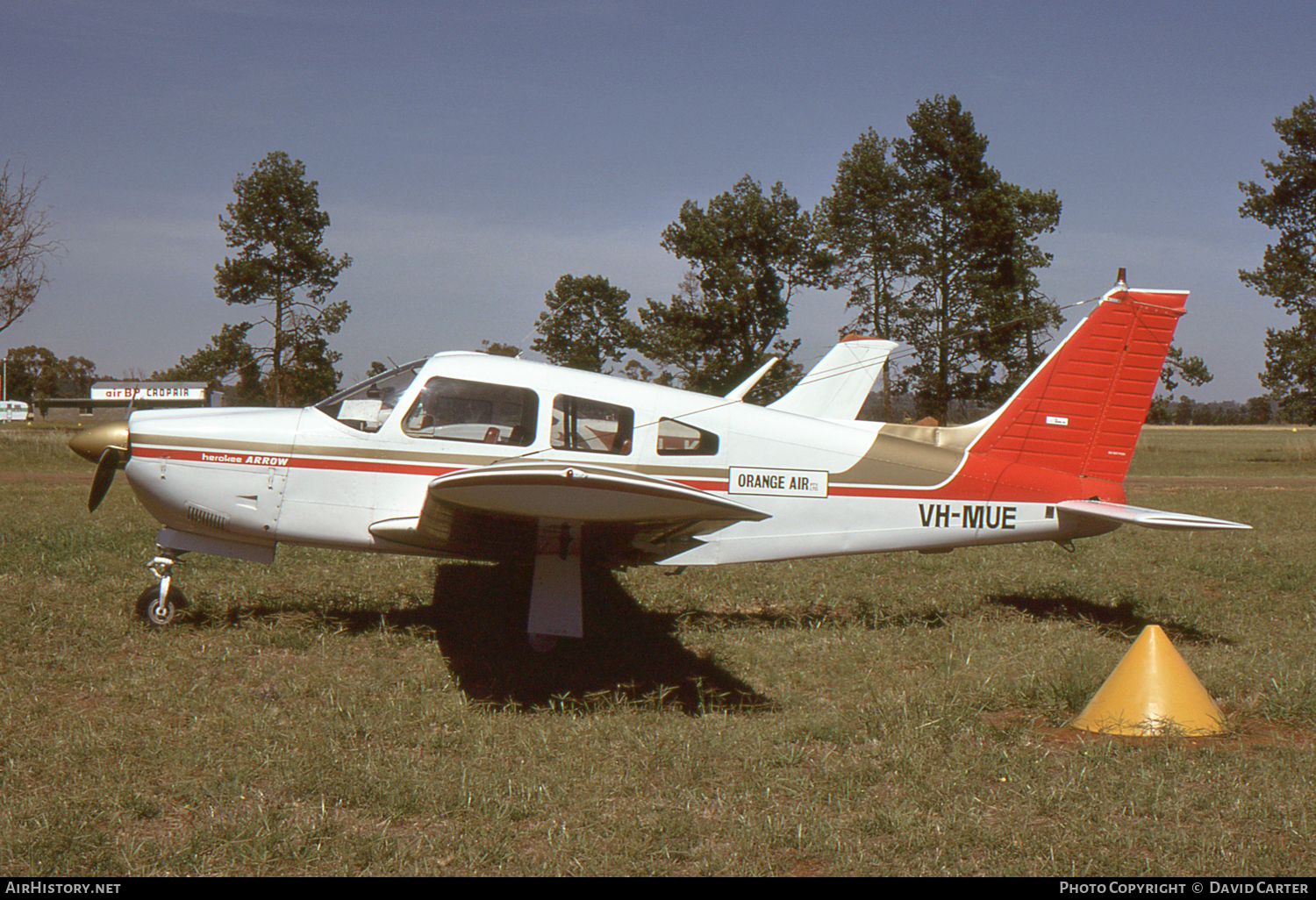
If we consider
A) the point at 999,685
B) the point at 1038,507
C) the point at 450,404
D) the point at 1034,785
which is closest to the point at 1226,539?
the point at 1038,507

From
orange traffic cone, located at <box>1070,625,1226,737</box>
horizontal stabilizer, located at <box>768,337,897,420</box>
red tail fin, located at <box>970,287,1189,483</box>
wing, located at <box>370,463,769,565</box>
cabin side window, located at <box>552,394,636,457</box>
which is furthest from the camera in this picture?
horizontal stabilizer, located at <box>768,337,897,420</box>

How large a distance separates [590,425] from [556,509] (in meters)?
1.70

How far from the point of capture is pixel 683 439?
6328mm

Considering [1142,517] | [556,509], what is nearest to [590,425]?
[556,509]

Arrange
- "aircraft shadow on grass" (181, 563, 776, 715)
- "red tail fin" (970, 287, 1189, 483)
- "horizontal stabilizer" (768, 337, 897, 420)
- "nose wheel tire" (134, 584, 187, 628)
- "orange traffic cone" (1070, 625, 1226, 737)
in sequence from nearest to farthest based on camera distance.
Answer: "orange traffic cone" (1070, 625, 1226, 737) → "aircraft shadow on grass" (181, 563, 776, 715) → "nose wheel tire" (134, 584, 187, 628) → "red tail fin" (970, 287, 1189, 483) → "horizontal stabilizer" (768, 337, 897, 420)

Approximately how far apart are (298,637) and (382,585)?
1.92 meters

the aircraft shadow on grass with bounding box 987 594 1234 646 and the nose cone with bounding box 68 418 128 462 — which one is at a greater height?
the nose cone with bounding box 68 418 128 462

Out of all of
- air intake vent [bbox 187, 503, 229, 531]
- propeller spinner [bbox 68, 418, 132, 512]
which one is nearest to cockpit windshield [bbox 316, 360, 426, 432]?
air intake vent [bbox 187, 503, 229, 531]

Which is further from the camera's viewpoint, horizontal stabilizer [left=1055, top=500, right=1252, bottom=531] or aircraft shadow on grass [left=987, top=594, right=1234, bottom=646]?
aircraft shadow on grass [left=987, top=594, right=1234, bottom=646]

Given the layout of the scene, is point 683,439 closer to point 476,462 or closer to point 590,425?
point 590,425

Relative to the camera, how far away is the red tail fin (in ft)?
23.5

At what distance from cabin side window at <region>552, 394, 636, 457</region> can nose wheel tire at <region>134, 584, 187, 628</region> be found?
302cm

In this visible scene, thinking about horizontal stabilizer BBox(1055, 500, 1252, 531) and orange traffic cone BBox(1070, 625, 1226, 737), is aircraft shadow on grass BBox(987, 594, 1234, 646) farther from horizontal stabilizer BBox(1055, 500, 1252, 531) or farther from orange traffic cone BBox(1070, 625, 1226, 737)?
orange traffic cone BBox(1070, 625, 1226, 737)

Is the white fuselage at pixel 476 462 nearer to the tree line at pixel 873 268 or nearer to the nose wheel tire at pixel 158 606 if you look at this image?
the nose wheel tire at pixel 158 606
